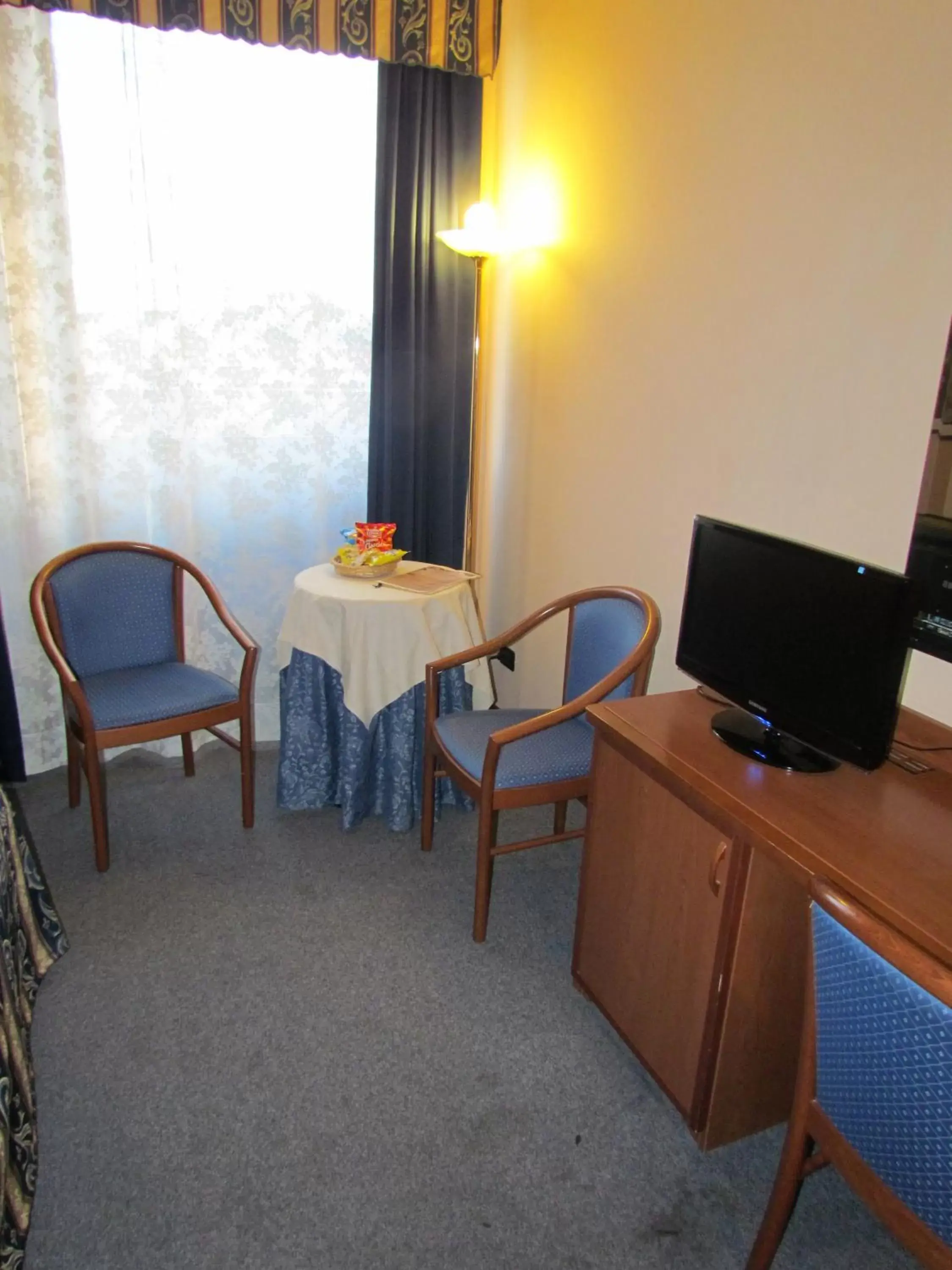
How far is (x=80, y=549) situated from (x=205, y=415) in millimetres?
639

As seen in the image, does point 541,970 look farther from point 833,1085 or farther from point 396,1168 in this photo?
point 833,1085

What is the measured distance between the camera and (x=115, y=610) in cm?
276

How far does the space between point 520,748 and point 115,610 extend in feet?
4.59

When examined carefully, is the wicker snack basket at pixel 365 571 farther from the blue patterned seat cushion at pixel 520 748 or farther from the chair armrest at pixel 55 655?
the chair armrest at pixel 55 655

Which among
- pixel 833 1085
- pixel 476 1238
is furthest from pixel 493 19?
pixel 476 1238

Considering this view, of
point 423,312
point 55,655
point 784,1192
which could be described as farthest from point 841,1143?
point 423,312

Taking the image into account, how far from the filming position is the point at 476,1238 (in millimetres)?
1508

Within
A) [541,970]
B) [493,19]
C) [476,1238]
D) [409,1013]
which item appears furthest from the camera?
[493,19]

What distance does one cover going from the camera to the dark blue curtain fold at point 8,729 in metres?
2.77

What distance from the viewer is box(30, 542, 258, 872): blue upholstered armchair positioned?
8.06 ft

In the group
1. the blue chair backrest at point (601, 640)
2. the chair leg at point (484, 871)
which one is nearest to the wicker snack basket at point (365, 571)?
the blue chair backrest at point (601, 640)

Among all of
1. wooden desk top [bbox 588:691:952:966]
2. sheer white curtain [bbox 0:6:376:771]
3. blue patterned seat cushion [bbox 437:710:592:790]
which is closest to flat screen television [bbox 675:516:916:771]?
wooden desk top [bbox 588:691:952:966]

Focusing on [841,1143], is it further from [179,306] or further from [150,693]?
[179,306]

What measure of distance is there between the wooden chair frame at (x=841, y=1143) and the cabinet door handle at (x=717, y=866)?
0.29 m
